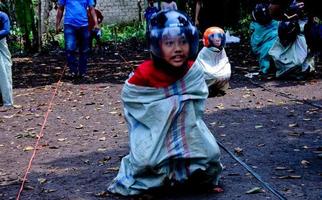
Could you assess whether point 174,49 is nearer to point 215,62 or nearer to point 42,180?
point 42,180

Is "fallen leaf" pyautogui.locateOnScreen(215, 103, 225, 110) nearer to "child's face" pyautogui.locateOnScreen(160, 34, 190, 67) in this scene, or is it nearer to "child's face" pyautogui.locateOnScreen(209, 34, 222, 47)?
"child's face" pyautogui.locateOnScreen(209, 34, 222, 47)

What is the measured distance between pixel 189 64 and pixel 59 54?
585 inches

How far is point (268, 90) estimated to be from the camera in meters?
10.0

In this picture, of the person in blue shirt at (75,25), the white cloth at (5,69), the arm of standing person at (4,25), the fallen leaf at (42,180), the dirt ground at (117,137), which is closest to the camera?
the dirt ground at (117,137)

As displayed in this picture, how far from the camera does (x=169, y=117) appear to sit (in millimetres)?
4562

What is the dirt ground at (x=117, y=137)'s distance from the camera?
4.95 metres

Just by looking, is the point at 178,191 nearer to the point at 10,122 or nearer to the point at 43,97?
the point at 10,122

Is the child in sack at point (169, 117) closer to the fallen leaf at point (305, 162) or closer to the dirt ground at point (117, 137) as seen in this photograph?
the dirt ground at point (117, 137)

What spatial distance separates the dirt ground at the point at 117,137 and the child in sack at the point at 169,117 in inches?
7.5

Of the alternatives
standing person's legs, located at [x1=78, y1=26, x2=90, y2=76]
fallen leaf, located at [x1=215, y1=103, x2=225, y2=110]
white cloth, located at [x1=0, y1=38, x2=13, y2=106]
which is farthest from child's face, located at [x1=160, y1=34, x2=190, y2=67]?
standing person's legs, located at [x1=78, y1=26, x2=90, y2=76]

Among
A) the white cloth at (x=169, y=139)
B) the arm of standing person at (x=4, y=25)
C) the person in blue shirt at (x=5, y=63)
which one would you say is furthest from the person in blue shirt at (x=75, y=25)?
the white cloth at (x=169, y=139)

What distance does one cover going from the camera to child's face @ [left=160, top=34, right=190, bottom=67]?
459cm

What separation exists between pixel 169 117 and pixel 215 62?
5.15 metres

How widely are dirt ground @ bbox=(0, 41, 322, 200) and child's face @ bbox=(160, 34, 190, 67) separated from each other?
101cm
